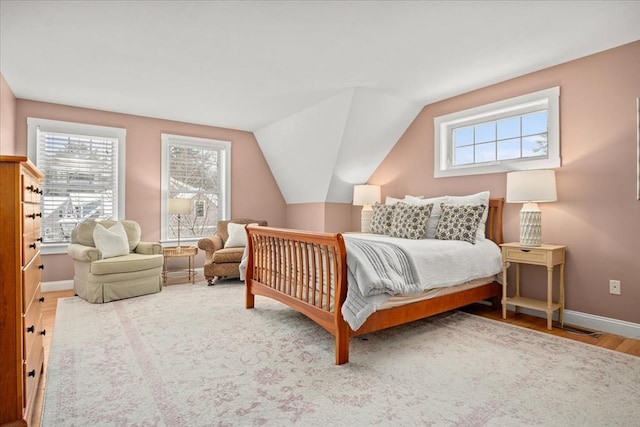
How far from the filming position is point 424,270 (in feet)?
9.27

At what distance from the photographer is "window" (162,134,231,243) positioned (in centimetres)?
532

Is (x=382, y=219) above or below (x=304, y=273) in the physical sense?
above

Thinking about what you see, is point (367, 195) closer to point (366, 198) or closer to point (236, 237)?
point (366, 198)

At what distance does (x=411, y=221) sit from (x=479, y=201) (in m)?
0.74

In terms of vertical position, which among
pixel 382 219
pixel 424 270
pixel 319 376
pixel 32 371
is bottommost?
pixel 319 376

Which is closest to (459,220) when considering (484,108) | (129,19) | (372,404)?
(484,108)

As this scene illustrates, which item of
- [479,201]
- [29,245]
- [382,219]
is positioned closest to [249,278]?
[382,219]

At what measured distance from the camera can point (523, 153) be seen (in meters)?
3.78

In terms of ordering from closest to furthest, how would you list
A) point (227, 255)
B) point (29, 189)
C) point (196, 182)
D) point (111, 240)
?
point (29, 189) < point (111, 240) < point (227, 255) < point (196, 182)

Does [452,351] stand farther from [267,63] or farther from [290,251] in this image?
[267,63]

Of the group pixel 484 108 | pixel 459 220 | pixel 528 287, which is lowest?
pixel 528 287

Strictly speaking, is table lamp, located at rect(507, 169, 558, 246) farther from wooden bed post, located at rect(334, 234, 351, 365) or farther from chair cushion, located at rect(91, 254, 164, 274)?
chair cushion, located at rect(91, 254, 164, 274)

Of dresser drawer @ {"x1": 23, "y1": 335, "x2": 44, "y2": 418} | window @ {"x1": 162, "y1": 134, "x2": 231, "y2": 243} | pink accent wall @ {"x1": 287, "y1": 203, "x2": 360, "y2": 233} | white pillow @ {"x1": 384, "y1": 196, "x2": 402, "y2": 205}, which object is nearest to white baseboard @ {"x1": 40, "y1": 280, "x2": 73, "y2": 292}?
window @ {"x1": 162, "y1": 134, "x2": 231, "y2": 243}

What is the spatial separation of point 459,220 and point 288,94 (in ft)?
7.84
